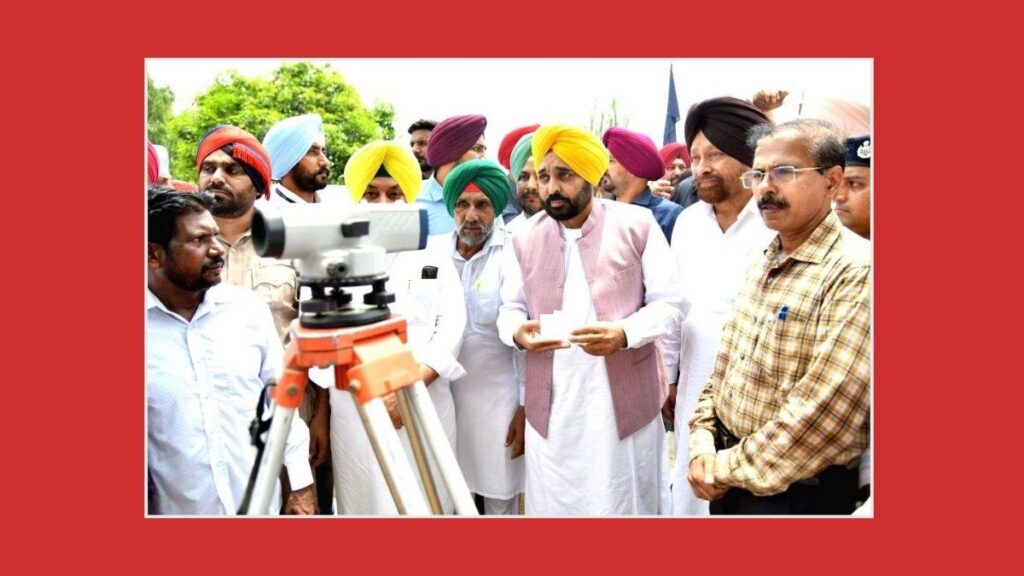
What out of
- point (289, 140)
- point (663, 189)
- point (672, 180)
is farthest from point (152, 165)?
point (672, 180)

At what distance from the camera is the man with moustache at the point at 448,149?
414 centimetres

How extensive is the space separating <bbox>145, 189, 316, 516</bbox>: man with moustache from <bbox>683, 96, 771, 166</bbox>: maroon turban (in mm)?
2119

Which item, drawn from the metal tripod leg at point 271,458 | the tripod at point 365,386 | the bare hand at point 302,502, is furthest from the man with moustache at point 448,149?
the metal tripod leg at point 271,458

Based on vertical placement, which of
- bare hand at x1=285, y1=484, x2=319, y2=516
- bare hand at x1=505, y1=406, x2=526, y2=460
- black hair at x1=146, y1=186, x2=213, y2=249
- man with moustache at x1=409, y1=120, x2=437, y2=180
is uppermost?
man with moustache at x1=409, y1=120, x2=437, y2=180

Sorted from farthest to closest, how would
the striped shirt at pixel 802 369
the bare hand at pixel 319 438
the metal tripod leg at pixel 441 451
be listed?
the bare hand at pixel 319 438
the striped shirt at pixel 802 369
the metal tripod leg at pixel 441 451

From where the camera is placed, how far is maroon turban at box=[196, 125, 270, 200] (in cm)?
354

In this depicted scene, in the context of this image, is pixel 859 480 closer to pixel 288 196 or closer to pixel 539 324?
pixel 539 324

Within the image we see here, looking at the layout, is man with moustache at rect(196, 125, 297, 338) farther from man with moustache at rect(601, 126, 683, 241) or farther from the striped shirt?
the striped shirt

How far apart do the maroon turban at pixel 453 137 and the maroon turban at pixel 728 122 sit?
42.6 inches

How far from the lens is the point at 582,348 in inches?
136

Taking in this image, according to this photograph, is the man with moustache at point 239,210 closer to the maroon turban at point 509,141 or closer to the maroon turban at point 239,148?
the maroon turban at point 239,148

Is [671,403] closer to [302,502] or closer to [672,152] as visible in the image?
[672,152]

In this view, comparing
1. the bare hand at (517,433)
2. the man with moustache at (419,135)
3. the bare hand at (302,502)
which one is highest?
the man with moustache at (419,135)

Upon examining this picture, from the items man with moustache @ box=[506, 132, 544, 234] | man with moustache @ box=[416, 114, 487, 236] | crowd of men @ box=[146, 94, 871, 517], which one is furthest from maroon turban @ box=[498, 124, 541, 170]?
man with moustache @ box=[416, 114, 487, 236]
